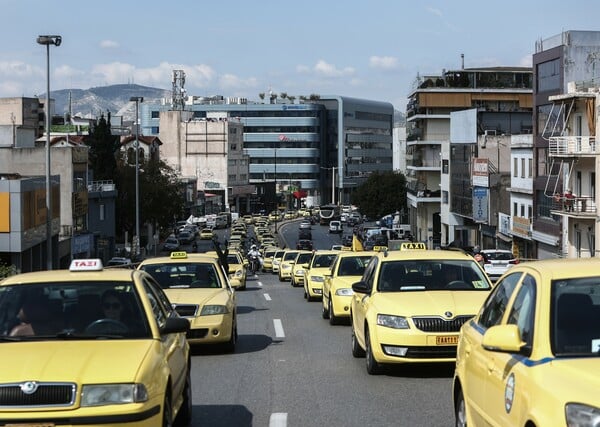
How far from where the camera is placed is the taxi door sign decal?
21.2 feet

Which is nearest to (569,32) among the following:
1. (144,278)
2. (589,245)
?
(589,245)

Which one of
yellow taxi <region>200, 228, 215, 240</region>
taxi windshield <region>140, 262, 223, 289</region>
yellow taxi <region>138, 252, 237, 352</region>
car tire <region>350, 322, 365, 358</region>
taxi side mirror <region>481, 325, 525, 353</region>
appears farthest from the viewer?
yellow taxi <region>200, 228, 215, 240</region>

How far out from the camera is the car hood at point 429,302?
42.0 ft

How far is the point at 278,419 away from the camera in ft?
34.1

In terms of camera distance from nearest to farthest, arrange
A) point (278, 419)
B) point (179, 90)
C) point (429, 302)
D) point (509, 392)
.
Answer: point (509, 392)
point (278, 419)
point (429, 302)
point (179, 90)

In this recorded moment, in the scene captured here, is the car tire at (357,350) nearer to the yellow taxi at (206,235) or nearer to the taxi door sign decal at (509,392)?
the taxi door sign decal at (509,392)

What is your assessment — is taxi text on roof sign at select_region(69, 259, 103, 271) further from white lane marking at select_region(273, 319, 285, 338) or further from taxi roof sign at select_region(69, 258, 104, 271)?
white lane marking at select_region(273, 319, 285, 338)

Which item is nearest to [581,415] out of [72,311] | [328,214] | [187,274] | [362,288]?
[72,311]

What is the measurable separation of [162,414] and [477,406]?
2246mm

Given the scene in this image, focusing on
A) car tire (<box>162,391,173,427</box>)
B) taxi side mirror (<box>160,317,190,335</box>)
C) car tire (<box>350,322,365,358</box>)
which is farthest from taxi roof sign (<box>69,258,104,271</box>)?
car tire (<box>350,322,365,358</box>)

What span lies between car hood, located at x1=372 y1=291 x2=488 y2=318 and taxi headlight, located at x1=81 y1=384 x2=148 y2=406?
595 cm

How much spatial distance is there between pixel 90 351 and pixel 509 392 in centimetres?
311

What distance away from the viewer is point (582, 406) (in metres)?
5.33

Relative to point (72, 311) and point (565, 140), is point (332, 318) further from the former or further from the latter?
point (565, 140)
